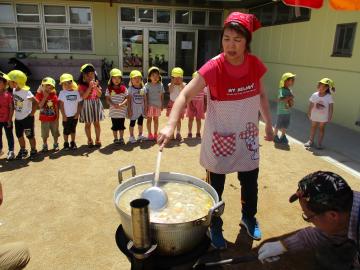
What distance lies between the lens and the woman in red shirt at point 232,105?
2338 millimetres

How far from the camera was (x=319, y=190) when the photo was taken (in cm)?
171

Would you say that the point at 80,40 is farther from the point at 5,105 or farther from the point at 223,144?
the point at 223,144

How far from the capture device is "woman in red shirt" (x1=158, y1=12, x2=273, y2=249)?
2338 millimetres

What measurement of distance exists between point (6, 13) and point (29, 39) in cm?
133

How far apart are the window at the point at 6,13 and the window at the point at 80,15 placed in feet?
8.07

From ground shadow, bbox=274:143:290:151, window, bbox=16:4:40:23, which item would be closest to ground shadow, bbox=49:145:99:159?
ground shadow, bbox=274:143:290:151

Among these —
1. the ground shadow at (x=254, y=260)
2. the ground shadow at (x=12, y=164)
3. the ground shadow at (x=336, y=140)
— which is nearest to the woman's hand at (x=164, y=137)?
the ground shadow at (x=254, y=260)

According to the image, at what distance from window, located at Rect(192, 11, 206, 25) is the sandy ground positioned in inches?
416

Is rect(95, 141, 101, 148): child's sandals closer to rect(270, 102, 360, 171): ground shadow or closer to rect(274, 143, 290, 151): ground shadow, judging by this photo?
rect(274, 143, 290, 151): ground shadow

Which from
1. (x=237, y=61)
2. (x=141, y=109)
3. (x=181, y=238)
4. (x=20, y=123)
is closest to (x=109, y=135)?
(x=141, y=109)

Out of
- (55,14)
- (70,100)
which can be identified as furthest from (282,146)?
(55,14)

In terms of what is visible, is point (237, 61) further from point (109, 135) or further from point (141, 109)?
point (109, 135)

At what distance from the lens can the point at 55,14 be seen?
13.8 metres

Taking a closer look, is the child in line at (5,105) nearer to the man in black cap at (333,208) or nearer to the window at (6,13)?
the man in black cap at (333,208)
